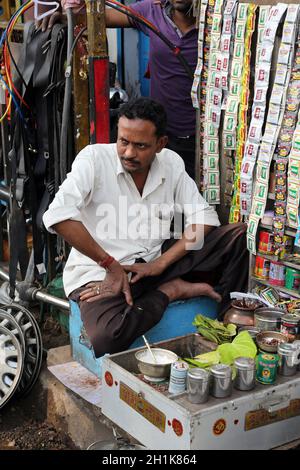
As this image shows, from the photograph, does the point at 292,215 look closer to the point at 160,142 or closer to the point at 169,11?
the point at 160,142

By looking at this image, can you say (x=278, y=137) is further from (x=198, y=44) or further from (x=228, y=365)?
(x=228, y=365)

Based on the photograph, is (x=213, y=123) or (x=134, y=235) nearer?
(x=134, y=235)

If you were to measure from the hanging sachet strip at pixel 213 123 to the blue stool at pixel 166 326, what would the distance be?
30.3 inches

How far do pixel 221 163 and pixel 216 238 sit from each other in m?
0.57

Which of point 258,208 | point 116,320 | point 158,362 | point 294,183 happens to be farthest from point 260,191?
point 158,362

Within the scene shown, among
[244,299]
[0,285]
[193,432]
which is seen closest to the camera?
[193,432]

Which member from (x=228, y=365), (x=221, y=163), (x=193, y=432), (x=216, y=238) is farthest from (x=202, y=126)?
(x=193, y=432)

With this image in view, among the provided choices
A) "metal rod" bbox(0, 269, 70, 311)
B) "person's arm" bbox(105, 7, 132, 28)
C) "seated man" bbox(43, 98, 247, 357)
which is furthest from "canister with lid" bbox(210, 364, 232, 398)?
"person's arm" bbox(105, 7, 132, 28)

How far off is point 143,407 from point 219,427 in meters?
0.36

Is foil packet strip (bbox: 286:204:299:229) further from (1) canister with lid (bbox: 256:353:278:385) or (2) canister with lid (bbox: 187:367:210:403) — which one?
(2) canister with lid (bbox: 187:367:210:403)

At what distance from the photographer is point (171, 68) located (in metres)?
4.11

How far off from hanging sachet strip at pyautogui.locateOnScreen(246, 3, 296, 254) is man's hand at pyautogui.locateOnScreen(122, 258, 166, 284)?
0.55m

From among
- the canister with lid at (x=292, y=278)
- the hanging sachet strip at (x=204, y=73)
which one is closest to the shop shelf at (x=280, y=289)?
the canister with lid at (x=292, y=278)

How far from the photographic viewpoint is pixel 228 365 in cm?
259
